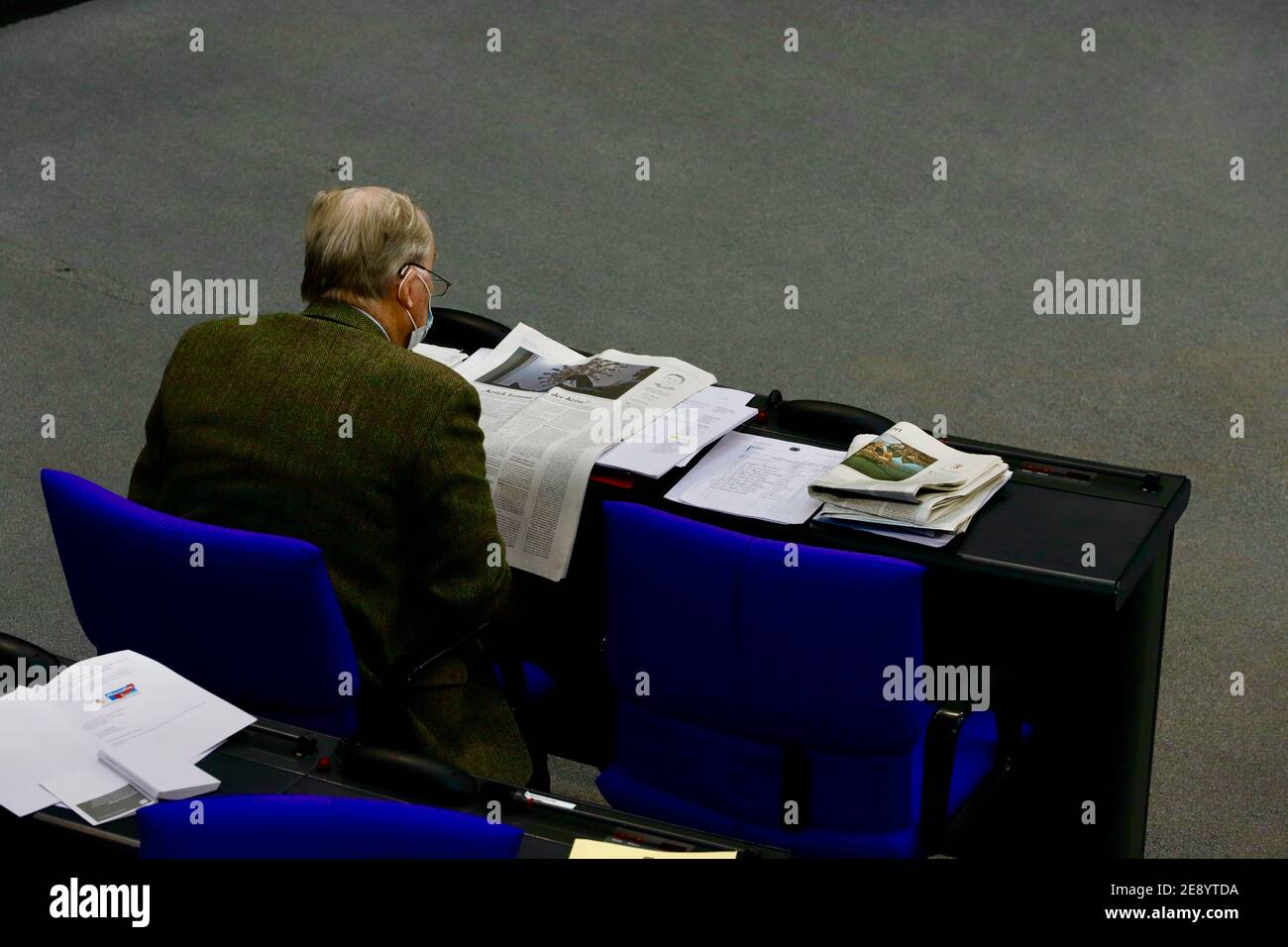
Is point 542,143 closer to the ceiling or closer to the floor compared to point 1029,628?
closer to the ceiling

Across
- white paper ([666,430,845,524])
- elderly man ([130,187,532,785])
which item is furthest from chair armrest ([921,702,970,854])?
elderly man ([130,187,532,785])

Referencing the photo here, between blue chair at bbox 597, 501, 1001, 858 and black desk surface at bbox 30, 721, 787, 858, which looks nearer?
black desk surface at bbox 30, 721, 787, 858

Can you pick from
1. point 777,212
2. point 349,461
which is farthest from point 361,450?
point 777,212

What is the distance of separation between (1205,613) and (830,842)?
1.54m

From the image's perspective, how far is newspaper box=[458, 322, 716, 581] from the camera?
7.93 ft

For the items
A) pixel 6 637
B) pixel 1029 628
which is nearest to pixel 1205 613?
pixel 1029 628

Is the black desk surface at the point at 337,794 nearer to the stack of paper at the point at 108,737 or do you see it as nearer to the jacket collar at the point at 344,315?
the stack of paper at the point at 108,737

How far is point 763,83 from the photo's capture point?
5.99 metres

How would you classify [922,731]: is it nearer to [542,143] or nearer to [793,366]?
[793,366]

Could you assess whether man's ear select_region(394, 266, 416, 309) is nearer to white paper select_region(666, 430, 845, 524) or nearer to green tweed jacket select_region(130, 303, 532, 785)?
green tweed jacket select_region(130, 303, 532, 785)

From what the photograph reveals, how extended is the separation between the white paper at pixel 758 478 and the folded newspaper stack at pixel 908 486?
6 centimetres

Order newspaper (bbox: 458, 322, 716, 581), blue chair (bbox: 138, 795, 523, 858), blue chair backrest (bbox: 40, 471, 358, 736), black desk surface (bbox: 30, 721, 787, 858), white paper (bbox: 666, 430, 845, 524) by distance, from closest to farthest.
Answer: blue chair (bbox: 138, 795, 523, 858) → black desk surface (bbox: 30, 721, 787, 858) → blue chair backrest (bbox: 40, 471, 358, 736) → white paper (bbox: 666, 430, 845, 524) → newspaper (bbox: 458, 322, 716, 581)

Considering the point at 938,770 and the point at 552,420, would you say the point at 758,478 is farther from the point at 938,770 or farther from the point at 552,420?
the point at 938,770

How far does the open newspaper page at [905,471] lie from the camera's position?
2242mm
